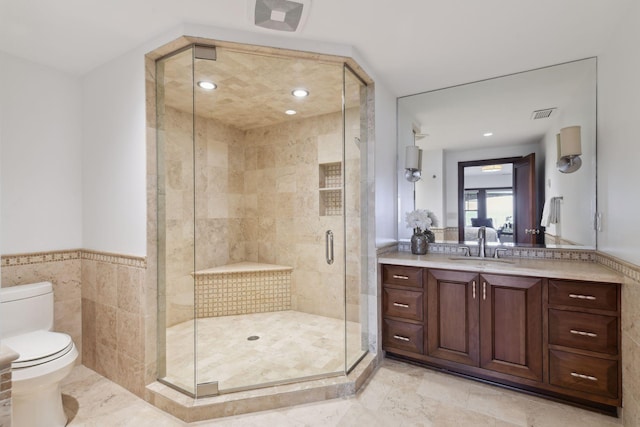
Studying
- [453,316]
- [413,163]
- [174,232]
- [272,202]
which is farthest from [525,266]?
[272,202]

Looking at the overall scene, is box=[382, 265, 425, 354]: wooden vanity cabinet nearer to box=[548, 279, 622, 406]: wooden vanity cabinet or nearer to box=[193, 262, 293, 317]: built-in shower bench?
box=[548, 279, 622, 406]: wooden vanity cabinet

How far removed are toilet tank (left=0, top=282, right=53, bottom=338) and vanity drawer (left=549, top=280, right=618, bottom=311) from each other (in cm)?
339

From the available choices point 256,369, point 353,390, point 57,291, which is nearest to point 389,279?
point 353,390

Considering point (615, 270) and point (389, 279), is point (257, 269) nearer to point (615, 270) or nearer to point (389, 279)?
point (389, 279)

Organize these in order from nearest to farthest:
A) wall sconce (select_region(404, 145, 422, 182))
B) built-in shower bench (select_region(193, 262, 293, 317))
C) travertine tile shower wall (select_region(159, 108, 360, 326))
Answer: wall sconce (select_region(404, 145, 422, 182)) → built-in shower bench (select_region(193, 262, 293, 317)) → travertine tile shower wall (select_region(159, 108, 360, 326))

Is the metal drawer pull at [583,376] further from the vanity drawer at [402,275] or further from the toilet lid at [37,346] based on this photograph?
the toilet lid at [37,346]

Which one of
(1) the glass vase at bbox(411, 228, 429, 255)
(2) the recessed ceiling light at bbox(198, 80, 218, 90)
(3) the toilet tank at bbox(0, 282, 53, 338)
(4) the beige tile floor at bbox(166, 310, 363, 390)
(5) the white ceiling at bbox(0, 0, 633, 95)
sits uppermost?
(5) the white ceiling at bbox(0, 0, 633, 95)

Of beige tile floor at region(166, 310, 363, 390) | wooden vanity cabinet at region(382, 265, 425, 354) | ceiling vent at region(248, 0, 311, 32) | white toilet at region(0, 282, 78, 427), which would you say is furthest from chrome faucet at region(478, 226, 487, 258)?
white toilet at region(0, 282, 78, 427)

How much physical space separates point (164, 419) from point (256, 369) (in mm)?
638

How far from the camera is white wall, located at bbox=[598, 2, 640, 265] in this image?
161 centimetres

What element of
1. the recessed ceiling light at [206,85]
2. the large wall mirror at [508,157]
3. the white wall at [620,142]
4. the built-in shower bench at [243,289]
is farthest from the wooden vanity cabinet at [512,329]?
the recessed ceiling light at [206,85]

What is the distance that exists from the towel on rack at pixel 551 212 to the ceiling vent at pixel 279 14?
7.59ft

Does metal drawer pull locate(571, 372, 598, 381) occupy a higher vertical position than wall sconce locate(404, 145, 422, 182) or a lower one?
lower

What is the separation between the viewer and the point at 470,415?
180 cm
